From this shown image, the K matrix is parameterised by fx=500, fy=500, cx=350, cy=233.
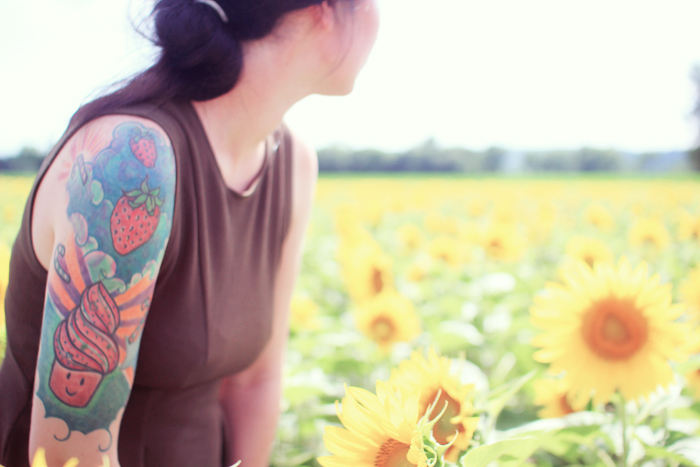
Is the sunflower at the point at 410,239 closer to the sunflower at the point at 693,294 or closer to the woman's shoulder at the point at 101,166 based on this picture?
the sunflower at the point at 693,294

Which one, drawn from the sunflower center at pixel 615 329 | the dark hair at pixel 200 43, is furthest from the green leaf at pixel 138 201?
the sunflower center at pixel 615 329

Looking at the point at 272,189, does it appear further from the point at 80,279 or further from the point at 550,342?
the point at 550,342

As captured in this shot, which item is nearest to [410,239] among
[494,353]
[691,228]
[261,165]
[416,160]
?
[494,353]

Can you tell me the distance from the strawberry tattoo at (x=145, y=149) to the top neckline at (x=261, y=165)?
0.59 ft

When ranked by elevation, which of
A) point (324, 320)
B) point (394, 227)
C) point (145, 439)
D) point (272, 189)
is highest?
point (272, 189)

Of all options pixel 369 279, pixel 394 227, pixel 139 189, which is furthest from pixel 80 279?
pixel 394 227

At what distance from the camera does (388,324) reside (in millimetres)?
2191

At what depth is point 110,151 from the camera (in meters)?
0.83

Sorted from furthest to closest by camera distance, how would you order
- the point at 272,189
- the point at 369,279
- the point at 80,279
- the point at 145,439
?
the point at 369,279 < the point at 272,189 < the point at 145,439 < the point at 80,279

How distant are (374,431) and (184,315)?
0.57 meters

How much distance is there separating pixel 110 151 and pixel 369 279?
6.07 feet

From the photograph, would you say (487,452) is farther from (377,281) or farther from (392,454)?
(377,281)

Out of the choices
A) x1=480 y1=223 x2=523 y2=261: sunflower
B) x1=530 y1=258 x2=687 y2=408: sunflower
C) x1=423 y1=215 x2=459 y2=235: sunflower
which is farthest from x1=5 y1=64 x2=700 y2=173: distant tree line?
x1=530 y1=258 x2=687 y2=408: sunflower

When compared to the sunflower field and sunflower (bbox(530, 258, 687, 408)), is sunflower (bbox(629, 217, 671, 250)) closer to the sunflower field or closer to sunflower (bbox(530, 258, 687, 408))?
the sunflower field
